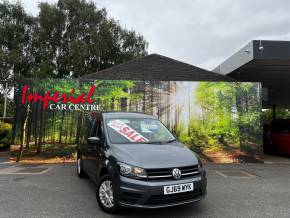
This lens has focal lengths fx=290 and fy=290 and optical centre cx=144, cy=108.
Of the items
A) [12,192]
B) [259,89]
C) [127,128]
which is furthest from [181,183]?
[259,89]

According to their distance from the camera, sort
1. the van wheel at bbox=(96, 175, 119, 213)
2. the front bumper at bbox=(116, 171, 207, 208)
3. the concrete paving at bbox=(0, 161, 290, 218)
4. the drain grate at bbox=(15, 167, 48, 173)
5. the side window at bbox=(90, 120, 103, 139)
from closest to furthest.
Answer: the front bumper at bbox=(116, 171, 207, 208) → the van wheel at bbox=(96, 175, 119, 213) → the concrete paving at bbox=(0, 161, 290, 218) → the side window at bbox=(90, 120, 103, 139) → the drain grate at bbox=(15, 167, 48, 173)

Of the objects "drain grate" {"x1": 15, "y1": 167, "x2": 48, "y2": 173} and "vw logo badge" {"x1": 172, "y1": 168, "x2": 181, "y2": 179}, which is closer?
"vw logo badge" {"x1": 172, "y1": 168, "x2": 181, "y2": 179}

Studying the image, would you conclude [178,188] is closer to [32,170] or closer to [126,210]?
[126,210]

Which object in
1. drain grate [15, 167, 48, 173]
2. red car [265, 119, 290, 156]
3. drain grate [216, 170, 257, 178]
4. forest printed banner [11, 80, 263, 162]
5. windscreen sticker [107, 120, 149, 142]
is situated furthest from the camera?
red car [265, 119, 290, 156]

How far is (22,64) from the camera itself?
87.1ft

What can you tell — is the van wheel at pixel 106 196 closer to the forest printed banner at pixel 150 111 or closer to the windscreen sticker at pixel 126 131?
the windscreen sticker at pixel 126 131

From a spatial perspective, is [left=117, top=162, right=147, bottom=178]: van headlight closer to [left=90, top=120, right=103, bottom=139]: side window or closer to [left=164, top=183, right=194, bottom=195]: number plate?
[left=164, top=183, right=194, bottom=195]: number plate

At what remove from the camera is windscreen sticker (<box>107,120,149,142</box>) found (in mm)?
5617

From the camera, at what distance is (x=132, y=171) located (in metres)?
4.50

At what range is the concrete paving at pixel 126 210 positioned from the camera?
5.07 meters

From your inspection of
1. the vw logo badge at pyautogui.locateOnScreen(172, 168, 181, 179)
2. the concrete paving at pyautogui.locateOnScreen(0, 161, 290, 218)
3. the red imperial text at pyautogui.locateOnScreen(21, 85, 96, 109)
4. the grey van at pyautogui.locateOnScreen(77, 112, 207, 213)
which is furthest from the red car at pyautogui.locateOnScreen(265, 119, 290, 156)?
the vw logo badge at pyautogui.locateOnScreen(172, 168, 181, 179)

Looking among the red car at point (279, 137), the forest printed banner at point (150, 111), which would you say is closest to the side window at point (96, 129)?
the forest printed banner at point (150, 111)

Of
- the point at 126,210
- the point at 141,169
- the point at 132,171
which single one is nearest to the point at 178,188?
the point at 141,169

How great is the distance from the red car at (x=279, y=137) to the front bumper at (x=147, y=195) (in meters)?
10.8
